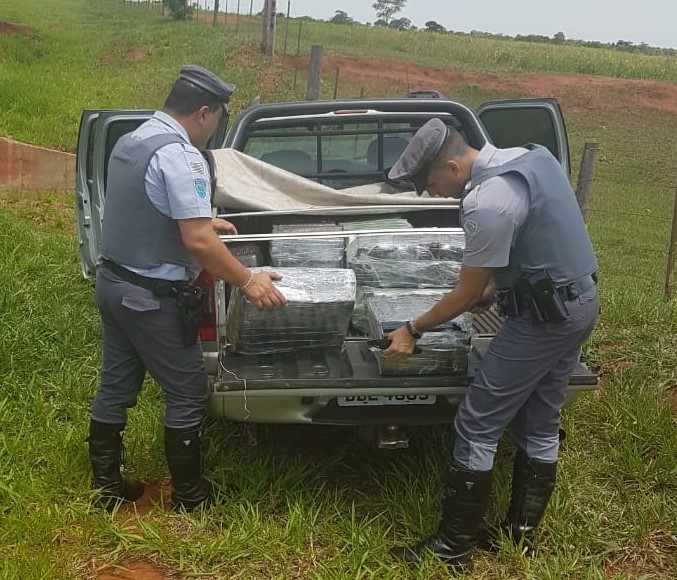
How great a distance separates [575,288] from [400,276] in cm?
102

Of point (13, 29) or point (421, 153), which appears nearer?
point (421, 153)

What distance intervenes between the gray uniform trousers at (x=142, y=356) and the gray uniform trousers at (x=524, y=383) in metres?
1.02

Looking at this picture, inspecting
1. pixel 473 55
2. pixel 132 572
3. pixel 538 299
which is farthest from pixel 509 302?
pixel 473 55

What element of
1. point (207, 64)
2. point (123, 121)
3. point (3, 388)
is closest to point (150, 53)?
point (207, 64)

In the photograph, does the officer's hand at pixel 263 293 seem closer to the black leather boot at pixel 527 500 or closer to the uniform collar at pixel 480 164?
the uniform collar at pixel 480 164

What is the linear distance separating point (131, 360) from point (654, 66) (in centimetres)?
3380

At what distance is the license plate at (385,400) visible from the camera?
2.94 m

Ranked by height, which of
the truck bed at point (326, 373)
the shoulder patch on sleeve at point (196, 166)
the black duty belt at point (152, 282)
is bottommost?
the truck bed at point (326, 373)

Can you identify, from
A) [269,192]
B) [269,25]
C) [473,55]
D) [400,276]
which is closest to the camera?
[400,276]

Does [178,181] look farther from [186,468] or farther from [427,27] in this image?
[427,27]

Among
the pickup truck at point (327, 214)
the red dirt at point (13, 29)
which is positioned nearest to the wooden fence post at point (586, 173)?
the pickup truck at point (327, 214)

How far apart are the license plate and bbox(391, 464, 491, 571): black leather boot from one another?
30 centimetres

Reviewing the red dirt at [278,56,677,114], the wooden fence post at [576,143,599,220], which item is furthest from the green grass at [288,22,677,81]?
the wooden fence post at [576,143,599,220]

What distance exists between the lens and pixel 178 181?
2641 millimetres
